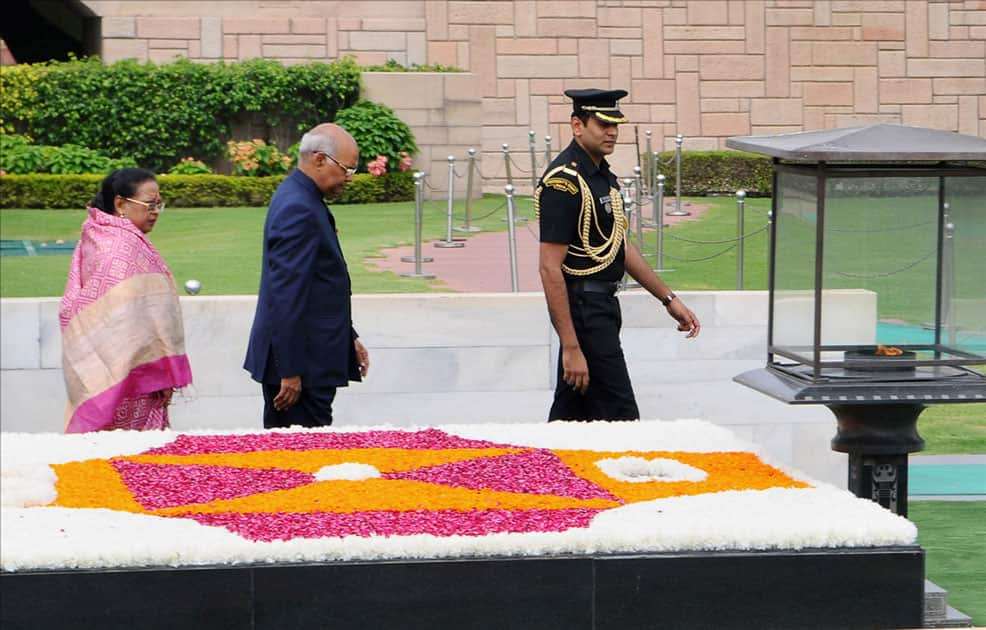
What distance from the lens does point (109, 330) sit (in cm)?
604

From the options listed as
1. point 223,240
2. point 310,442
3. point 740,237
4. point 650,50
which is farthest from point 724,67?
point 310,442

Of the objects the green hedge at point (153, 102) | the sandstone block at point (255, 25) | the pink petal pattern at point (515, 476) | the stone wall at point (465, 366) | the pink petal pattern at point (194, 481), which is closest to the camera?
the pink petal pattern at point (194, 481)

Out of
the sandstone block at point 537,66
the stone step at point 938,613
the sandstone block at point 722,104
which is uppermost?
the sandstone block at point 537,66

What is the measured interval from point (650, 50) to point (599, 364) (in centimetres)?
1728

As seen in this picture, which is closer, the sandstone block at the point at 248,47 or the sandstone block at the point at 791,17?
the sandstone block at the point at 248,47

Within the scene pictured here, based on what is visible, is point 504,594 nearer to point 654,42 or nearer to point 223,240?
point 223,240

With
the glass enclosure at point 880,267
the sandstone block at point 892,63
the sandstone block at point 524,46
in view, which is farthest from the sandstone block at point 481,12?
the glass enclosure at point 880,267

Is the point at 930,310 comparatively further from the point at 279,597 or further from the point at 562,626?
the point at 279,597

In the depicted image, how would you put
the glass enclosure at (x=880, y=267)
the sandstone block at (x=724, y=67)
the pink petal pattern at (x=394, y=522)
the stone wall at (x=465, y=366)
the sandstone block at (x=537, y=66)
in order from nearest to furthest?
the pink petal pattern at (x=394, y=522), the glass enclosure at (x=880, y=267), the stone wall at (x=465, y=366), the sandstone block at (x=537, y=66), the sandstone block at (x=724, y=67)

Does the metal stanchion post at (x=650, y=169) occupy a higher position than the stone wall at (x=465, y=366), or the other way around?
the metal stanchion post at (x=650, y=169)

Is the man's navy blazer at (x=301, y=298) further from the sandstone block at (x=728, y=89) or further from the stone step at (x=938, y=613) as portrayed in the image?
the sandstone block at (x=728, y=89)

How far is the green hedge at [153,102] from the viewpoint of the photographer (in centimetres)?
1944

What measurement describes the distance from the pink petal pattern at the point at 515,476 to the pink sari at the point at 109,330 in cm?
182

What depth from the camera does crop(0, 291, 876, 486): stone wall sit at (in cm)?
871
